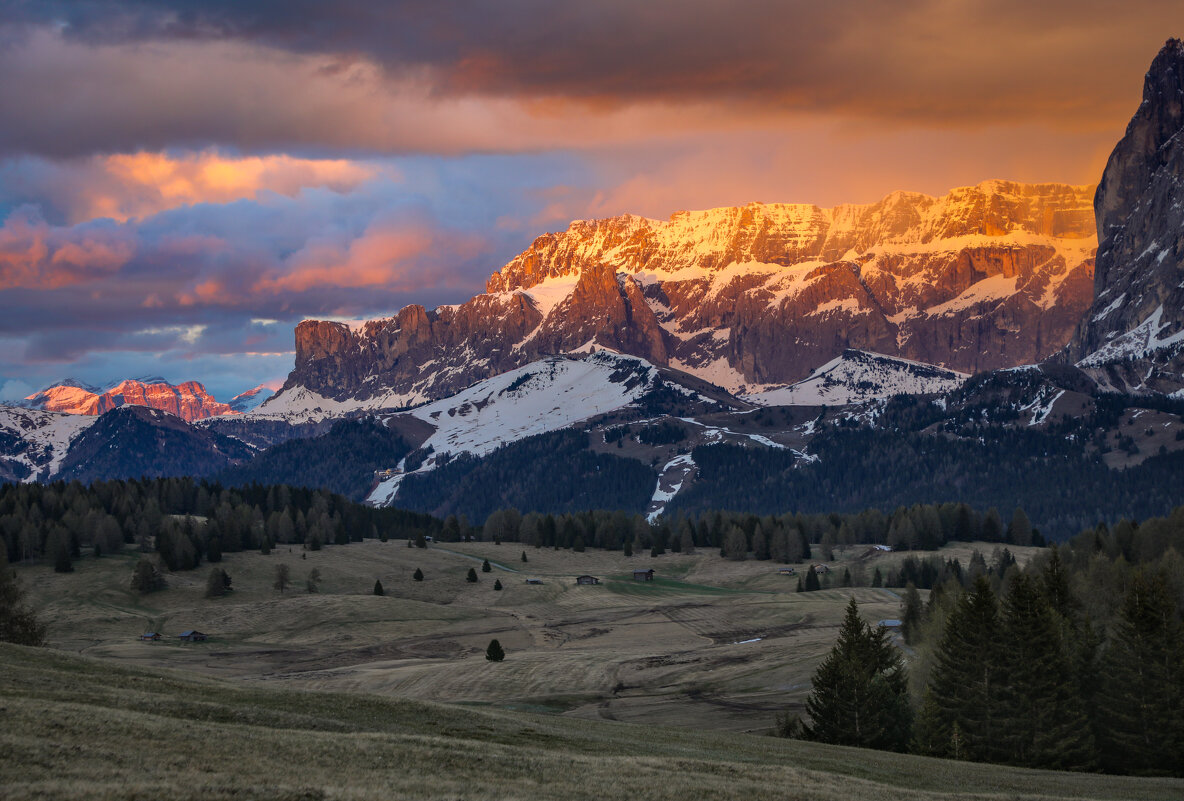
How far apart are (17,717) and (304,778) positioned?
35.3ft

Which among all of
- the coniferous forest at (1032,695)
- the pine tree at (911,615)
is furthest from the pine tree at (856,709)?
the pine tree at (911,615)

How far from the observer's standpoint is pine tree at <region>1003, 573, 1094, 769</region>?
70.9 meters

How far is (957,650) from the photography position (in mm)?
75938

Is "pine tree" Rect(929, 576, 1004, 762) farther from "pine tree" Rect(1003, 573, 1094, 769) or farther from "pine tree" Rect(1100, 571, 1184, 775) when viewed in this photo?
"pine tree" Rect(1100, 571, 1184, 775)

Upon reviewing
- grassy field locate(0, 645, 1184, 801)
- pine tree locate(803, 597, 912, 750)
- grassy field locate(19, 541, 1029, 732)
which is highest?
grassy field locate(0, 645, 1184, 801)

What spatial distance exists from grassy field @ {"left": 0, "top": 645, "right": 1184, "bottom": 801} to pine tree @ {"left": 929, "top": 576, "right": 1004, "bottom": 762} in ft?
32.7

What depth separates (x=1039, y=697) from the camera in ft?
236

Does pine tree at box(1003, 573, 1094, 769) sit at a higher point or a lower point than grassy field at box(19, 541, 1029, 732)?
higher

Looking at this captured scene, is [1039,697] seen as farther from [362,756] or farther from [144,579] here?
[144,579]

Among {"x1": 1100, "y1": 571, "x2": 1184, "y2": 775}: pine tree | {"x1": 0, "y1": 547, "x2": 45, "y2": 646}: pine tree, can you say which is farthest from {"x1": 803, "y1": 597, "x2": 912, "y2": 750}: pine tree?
{"x1": 0, "y1": 547, "x2": 45, "y2": 646}: pine tree

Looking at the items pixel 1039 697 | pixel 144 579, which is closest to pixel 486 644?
pixel 144 579

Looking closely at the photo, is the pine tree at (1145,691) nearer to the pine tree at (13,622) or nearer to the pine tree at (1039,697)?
the pine tree at (1039,697)

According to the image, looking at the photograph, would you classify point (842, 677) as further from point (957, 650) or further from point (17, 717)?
point (17, 717)

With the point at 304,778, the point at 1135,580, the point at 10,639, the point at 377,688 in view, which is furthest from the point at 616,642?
the point at 304,778
